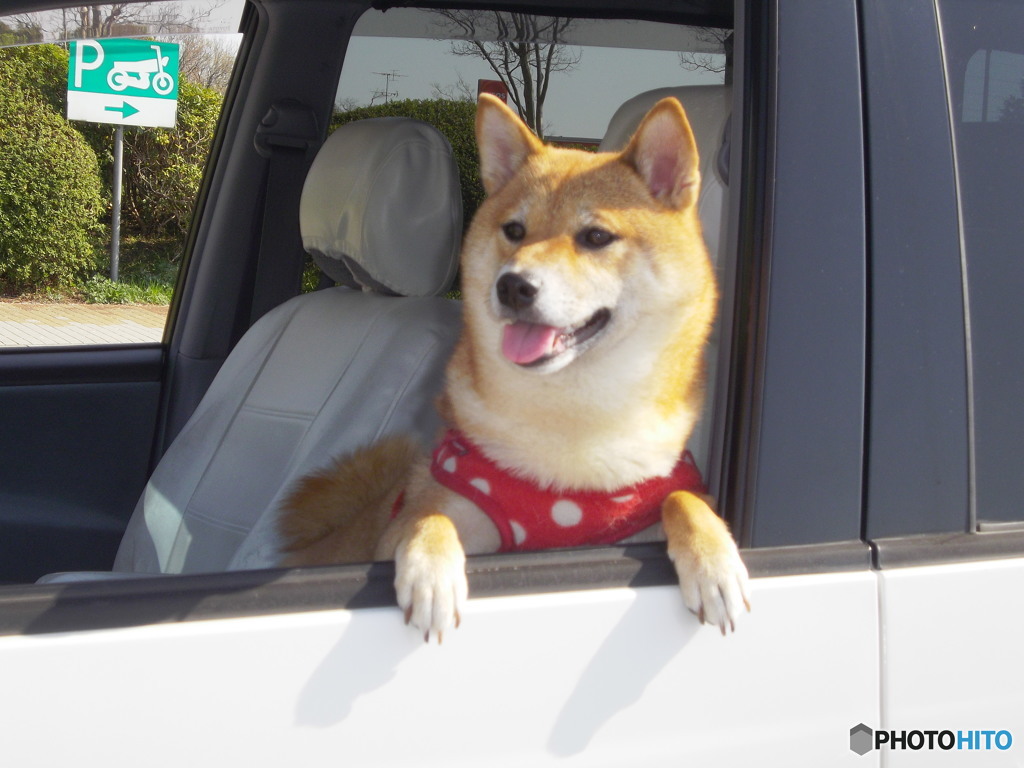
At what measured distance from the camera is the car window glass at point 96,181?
207 inches

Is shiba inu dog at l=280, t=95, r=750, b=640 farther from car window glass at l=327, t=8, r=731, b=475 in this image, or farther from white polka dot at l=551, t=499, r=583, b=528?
car window glass at l=327, t=8, r=731, b=475

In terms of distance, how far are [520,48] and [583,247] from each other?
4.14ft

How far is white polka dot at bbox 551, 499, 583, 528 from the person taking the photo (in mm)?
1665

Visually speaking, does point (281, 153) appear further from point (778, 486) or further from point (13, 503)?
point (778, 486)

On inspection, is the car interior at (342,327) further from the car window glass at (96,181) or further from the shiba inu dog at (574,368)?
the car window glass at (96,181)

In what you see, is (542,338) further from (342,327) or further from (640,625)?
(342,327)

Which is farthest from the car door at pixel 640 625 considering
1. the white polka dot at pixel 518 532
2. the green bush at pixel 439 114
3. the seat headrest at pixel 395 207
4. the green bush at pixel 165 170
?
the green bush at pixel 165 170

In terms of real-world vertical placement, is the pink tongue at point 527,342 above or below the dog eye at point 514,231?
below

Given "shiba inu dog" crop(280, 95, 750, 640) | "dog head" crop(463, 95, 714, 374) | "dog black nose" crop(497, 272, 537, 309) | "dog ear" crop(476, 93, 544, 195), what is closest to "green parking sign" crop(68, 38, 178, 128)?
"dog ear" crop(476, 93, 544, 195)

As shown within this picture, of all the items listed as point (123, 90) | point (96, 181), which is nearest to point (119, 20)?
point (123, 90)

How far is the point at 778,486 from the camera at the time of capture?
1360 mm

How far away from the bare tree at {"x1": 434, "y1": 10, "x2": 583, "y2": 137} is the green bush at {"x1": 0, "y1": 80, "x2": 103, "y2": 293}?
6.28m

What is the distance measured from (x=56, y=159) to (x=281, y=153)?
7.31 m

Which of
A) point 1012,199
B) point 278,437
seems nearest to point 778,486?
point 1012,199
